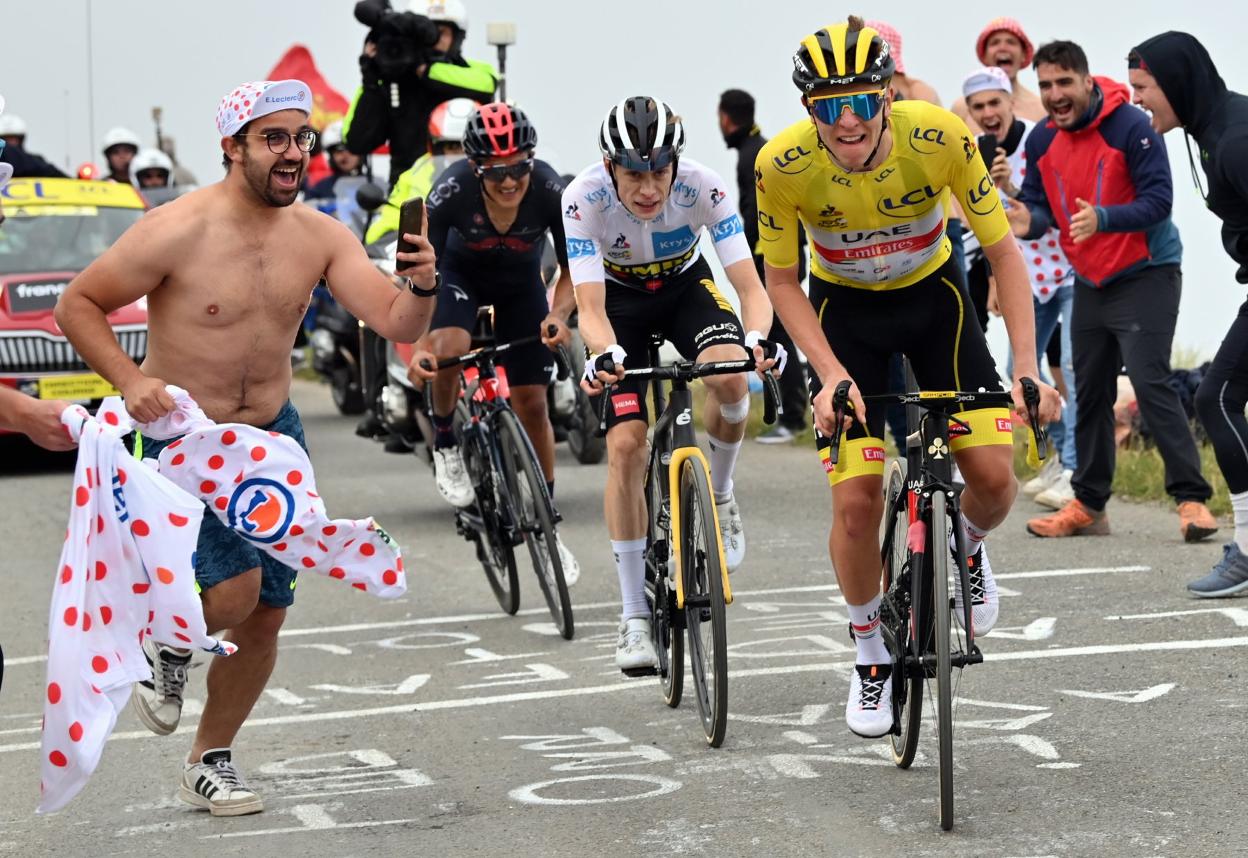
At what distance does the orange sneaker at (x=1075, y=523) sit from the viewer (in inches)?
437

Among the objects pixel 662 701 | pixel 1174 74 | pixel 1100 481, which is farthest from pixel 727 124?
pixel 662 701

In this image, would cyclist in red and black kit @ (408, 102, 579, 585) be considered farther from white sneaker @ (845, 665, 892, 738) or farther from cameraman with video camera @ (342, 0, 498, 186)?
cameraman with video camera @ (342, 0, 498, 186)

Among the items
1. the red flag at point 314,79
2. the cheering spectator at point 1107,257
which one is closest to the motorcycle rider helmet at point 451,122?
the cheering spectator at point 1107,257

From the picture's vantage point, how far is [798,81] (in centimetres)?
638

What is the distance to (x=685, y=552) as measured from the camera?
7.34m

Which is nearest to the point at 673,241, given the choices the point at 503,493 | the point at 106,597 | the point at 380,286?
the point at 503,493

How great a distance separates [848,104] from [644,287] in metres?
2.19

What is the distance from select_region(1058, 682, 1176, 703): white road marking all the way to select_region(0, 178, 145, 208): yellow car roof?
11936mm

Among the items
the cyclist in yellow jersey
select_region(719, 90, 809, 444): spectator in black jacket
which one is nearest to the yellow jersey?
the cyclist in yellow jersey

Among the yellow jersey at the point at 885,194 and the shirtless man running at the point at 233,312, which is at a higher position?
the yellow jersey at the point at 885,194

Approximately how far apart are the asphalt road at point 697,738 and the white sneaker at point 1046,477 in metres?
1.16

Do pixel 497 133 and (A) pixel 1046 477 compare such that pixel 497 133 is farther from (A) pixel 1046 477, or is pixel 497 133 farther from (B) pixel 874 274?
(A) pixel 1046 477

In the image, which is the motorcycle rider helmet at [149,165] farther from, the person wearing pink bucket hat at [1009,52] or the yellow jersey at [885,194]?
the yellow jersey at [885,194]

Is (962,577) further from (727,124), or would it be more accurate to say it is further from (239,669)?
(727,124)
